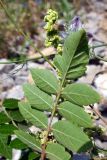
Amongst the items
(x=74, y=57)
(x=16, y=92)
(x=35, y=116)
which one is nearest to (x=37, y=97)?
(x=35, y=116)

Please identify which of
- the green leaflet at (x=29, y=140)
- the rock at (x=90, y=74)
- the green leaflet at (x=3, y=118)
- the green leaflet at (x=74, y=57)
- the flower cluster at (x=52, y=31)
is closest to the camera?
the green leaflet at (x=74, y=57)

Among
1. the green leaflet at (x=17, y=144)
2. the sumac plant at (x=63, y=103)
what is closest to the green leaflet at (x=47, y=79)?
the sumac plant at (x=63, y=103)

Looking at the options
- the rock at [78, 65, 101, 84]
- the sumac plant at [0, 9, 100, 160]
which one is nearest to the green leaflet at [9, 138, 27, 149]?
the sumac plant at [0, 9, 100, 160]

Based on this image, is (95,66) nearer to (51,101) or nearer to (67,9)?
(67,9)

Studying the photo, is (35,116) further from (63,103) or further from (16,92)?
(16,92)

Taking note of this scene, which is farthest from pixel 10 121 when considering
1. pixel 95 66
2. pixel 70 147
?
pixel 95 66

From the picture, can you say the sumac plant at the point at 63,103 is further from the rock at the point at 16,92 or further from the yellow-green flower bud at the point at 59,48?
the rock at the point at 16,92

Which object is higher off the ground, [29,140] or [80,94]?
[80,94]
